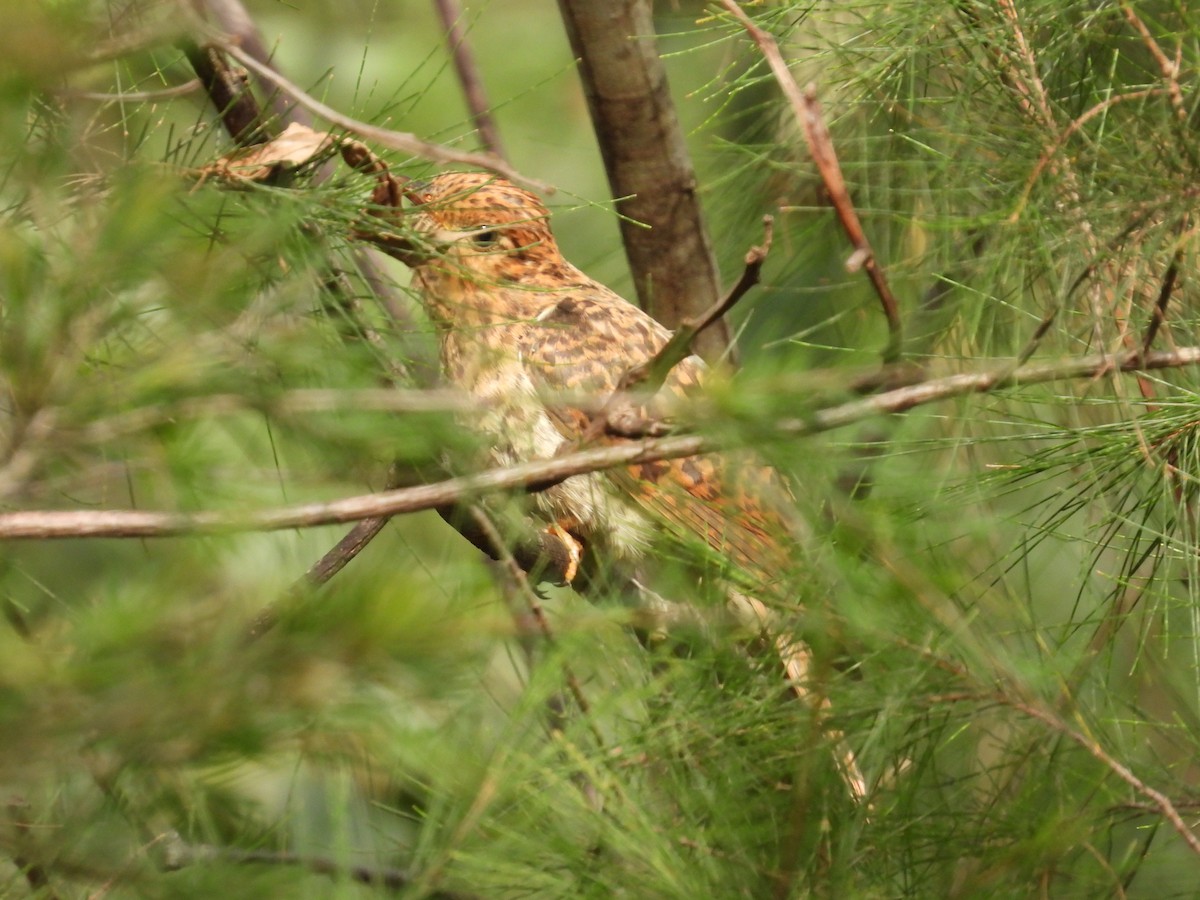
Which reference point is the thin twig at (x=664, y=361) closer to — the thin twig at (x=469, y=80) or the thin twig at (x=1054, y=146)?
the thin twig at (x=1054, y=146)

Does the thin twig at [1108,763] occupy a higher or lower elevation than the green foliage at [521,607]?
lower

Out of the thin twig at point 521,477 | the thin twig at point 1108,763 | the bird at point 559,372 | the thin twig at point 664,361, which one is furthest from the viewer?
the bird at point 559,372

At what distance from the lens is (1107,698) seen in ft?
6.21

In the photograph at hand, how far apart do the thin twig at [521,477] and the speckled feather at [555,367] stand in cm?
83

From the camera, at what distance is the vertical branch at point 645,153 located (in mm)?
2967

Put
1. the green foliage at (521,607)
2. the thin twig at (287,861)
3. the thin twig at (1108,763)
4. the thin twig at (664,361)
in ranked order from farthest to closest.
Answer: the thin twig at (287,861) → the thin twig at (1108,763) → the thin twig at (664,361) → the green foliage at (521,607)

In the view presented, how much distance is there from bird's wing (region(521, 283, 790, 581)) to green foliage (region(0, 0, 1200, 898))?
1.17ft

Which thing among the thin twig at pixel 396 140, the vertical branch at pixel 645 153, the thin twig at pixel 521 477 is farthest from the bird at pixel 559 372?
the thin twig at pixel 521 477

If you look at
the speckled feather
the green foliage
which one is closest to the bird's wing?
the speckled feather

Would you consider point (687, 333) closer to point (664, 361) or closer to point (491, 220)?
point (664, 361)

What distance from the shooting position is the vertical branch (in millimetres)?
2967

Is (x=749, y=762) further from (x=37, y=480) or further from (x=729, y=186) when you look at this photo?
(x=729, y=186)

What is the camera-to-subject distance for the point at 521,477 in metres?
1.59

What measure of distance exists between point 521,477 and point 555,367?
4.51 ft
